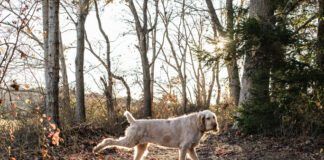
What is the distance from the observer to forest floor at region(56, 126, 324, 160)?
10.2 meters

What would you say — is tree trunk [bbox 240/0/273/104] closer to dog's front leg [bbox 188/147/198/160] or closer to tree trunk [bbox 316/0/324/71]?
tree trunk [bbox 316/0/324/71]

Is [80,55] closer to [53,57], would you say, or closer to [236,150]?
[53,57]

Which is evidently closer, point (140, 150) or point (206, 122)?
point (206, 122)

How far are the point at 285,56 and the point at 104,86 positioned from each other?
7941mm

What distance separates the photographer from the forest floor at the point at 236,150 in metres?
10.2

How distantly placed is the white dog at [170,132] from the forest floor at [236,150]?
0.49 meters

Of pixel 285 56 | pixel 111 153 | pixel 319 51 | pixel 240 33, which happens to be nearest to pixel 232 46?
pixel 240 33

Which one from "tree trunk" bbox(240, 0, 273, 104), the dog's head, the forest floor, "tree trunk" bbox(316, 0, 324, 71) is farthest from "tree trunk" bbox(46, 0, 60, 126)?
"tree trunk" bbox(316, 0, 324, 71)

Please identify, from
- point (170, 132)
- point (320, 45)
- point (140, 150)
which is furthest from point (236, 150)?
point (320, 45)

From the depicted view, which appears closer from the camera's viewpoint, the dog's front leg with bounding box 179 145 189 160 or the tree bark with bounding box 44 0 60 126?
the dog's front leg with bounding box 179 145 189 160

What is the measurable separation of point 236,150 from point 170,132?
2.26m

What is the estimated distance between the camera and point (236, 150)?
441 inches

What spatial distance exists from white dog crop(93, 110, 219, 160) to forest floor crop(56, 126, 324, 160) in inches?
19.4

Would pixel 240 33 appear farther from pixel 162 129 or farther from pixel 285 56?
pixel 162 129
